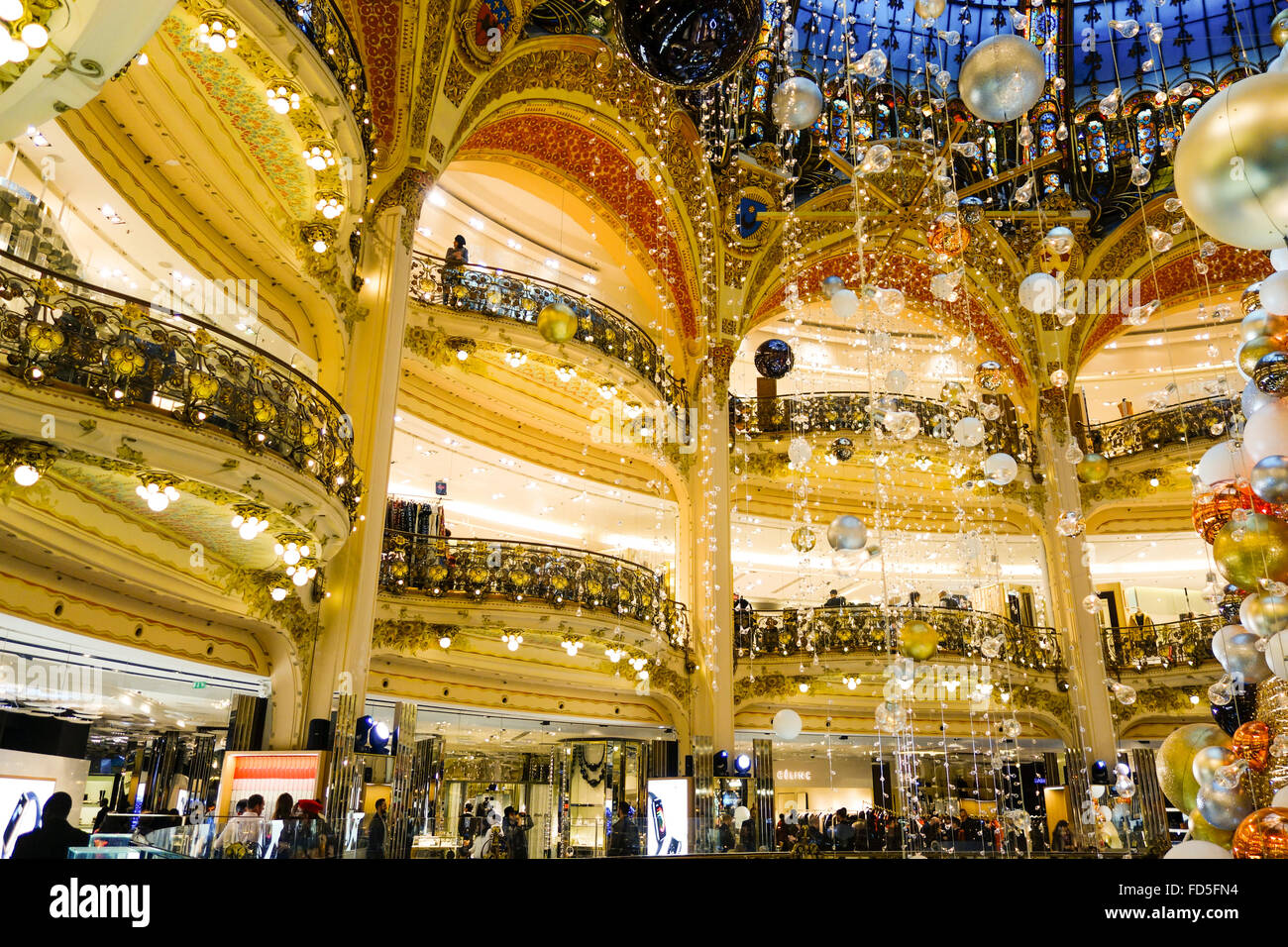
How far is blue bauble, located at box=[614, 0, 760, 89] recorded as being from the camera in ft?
12.9

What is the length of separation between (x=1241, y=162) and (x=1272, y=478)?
1088 millimetres

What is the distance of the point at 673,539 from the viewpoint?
14258 mm

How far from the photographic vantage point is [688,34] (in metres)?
3.98

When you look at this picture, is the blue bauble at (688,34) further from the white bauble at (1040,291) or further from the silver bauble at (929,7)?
the white bauble at (1040,291)

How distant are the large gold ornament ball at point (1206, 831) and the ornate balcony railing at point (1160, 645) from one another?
11.9 meters

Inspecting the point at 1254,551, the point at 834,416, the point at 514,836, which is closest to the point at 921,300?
the point at 834,416

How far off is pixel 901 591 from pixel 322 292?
11.6 m

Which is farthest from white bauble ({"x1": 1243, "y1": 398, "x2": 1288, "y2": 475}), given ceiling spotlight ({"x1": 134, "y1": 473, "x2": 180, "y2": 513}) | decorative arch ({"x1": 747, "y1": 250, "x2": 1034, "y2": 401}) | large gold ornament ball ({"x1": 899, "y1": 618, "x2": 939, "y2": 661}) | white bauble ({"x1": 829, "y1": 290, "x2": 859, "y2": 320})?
decorative arch ({"x1": 747, "y1": 250, "x2": 1034, "y2": 401})

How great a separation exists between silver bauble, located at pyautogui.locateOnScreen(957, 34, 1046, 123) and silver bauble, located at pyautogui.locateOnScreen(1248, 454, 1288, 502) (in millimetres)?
2582

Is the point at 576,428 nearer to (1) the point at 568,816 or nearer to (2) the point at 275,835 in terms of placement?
(1) the point at 568,816

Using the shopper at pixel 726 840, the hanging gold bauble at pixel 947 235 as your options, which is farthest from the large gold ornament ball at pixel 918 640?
the shopper at pixel 726 840

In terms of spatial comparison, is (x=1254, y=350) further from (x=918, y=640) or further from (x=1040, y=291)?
(x=918, y=640)

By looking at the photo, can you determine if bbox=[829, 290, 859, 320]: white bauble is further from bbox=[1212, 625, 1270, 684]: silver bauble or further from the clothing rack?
the clothing rack

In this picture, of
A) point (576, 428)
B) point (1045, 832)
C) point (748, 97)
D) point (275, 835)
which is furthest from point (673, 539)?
point (275, 835)
